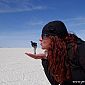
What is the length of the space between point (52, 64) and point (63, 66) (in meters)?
0.07

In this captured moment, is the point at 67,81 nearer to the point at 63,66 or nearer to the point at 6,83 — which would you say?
the point at 63,66

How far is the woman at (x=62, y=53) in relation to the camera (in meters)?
2.11

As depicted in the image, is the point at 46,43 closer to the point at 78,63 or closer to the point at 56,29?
the point at 56,29

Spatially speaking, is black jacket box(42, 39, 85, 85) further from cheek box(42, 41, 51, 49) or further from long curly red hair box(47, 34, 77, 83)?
cheek box(42, 41, 51, 49)

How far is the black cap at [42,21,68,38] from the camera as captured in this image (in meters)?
2.11

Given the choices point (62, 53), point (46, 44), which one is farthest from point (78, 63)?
point (46, 44)

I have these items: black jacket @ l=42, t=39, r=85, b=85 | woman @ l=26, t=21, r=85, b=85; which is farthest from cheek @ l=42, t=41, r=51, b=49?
black jacket @ l=42, t=39, r=85, b=85

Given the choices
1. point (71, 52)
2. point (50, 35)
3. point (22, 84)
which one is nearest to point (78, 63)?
point (71, 52)

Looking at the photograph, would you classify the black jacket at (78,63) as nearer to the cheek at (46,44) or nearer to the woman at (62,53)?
the woman at (62,53)

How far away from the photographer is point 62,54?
2.12 metres

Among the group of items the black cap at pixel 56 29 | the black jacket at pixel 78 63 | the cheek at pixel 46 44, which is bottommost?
the black jacket at pixel 78 63

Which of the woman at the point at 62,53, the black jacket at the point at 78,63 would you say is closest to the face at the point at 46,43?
the woman at the point at 62,53

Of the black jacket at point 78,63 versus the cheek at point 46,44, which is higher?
the cheek at point 46,44

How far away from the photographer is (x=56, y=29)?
6.91ft
